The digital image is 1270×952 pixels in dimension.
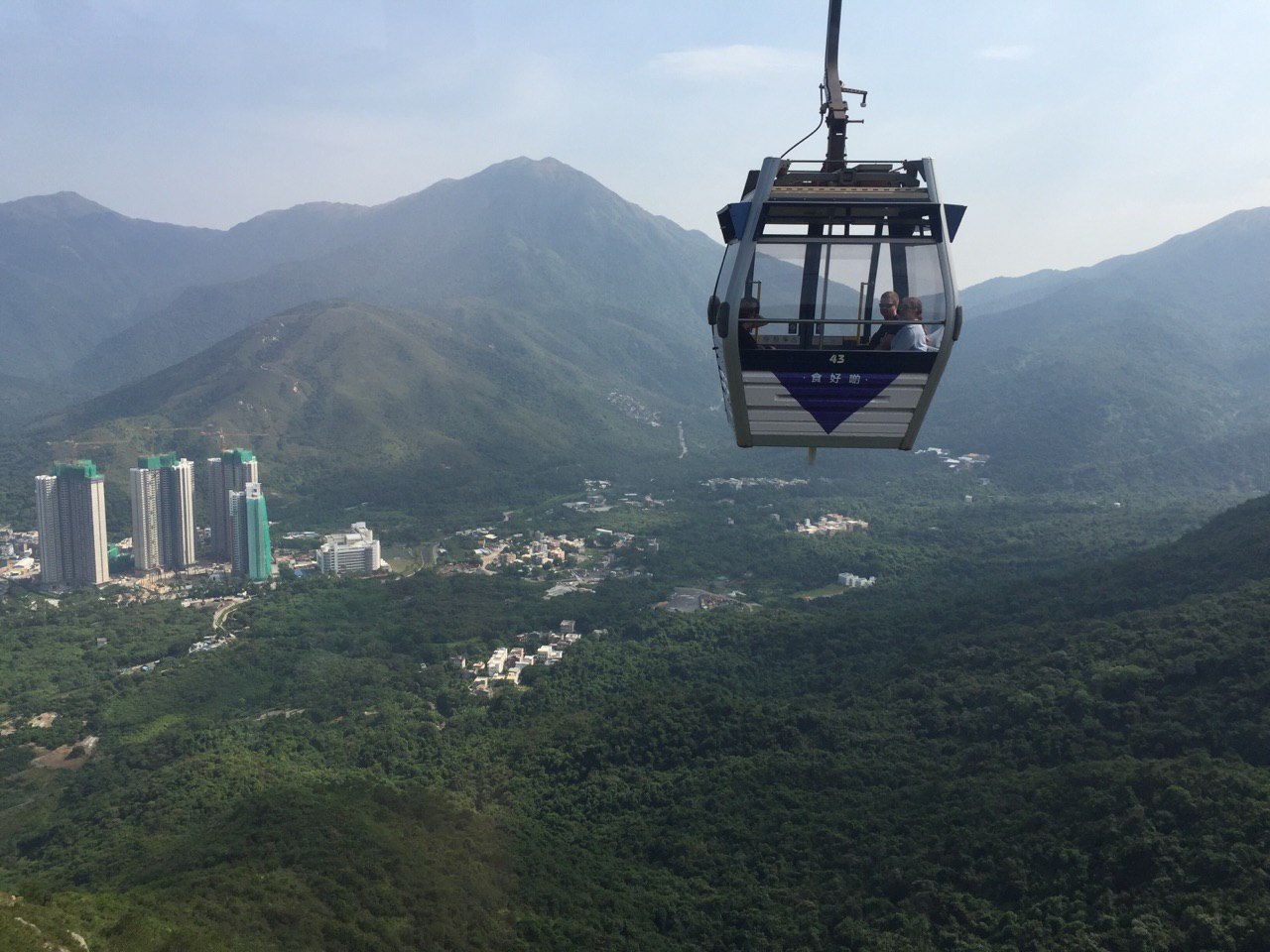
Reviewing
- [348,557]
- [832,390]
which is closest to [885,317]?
[832,390]

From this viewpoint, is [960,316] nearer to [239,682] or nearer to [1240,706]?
[1240,706]

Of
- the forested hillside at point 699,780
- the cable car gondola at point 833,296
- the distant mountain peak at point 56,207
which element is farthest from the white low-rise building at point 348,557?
the distant mountain peak at point 56,207

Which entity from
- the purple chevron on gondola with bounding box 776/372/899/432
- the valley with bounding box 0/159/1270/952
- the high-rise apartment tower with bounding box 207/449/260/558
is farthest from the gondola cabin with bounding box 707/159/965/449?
the high-rise apartment tower with bounding box 207/449/260/558

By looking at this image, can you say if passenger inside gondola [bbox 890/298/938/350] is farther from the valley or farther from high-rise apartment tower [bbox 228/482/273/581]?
high-rise apartment tower [bbox 228/482/273/581]

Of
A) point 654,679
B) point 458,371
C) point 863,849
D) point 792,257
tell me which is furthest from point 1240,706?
point 458,371

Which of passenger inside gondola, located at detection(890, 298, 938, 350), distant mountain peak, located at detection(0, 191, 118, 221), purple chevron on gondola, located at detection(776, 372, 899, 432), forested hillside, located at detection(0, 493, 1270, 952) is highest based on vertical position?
distant mountain peak, located at detection(0, 191, 118, 221)

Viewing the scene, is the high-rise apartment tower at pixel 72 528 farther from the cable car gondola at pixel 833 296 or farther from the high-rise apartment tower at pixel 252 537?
the cable car gondola at pixel 833 296
